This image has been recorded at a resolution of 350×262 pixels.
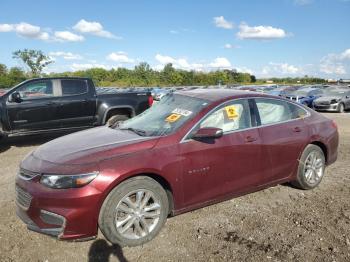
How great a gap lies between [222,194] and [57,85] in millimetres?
6494

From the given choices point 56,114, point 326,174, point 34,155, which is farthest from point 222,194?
point 56,114

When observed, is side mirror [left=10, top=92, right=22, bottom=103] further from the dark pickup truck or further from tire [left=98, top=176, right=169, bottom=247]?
tire [left=98, top=176, right=169, bottom=247]

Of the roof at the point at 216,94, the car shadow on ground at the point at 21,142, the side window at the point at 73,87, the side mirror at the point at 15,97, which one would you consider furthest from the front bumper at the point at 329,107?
the roof at the point at 216,94

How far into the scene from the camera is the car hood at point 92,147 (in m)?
3.77

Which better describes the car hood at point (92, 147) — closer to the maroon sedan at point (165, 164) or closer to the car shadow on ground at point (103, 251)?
the maroon sedan at point (165, 164)

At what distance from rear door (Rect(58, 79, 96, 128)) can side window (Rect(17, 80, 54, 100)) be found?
343mm

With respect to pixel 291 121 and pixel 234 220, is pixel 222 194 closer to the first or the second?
pixel 234 220

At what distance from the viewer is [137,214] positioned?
12.6 feet

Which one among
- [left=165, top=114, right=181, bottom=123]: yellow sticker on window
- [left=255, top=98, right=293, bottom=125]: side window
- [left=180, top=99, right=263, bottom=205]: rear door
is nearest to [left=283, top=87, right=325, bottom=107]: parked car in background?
[left=255, top=98, right=293, bottom=125]: side window

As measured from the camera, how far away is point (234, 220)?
4500 millimetres

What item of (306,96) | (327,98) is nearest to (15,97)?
(327,98)

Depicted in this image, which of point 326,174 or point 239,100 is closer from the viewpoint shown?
point 239,100

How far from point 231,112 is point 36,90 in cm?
621

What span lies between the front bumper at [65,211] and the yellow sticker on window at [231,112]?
200 centimetres
